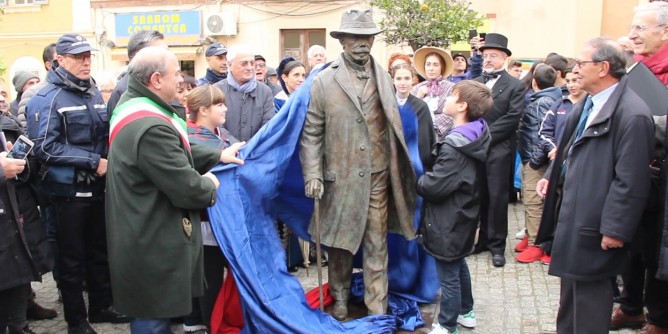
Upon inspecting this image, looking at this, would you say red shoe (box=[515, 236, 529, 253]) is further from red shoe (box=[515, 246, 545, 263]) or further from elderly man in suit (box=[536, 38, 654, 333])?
elderly man in suit (box=[536, 38, 654, 333])

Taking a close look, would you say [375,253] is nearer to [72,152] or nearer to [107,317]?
[107,317]

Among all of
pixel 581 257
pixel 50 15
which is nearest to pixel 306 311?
pixel 581 257

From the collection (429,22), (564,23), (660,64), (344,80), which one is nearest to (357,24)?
(344,80)

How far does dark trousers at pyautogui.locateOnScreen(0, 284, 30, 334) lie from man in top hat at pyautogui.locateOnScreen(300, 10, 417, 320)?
1.96m

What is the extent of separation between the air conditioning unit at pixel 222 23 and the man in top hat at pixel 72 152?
42.2 feet

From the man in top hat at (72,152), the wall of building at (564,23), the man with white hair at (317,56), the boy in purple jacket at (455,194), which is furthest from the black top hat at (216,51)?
the wall of building at (564,23)

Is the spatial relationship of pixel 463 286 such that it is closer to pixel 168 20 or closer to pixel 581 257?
pixel 581 257

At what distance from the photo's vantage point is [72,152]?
4.10m

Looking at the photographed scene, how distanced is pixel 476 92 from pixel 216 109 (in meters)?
1.75

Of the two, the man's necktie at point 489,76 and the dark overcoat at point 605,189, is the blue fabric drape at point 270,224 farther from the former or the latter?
the man's necktie at point 489,76

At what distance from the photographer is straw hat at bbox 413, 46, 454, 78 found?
6091 mm

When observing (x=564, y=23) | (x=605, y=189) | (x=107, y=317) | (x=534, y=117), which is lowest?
(x=107, y=317)

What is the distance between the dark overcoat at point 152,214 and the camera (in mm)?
3021

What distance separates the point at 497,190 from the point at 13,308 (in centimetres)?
412
